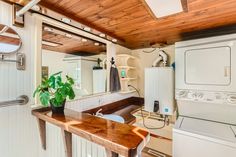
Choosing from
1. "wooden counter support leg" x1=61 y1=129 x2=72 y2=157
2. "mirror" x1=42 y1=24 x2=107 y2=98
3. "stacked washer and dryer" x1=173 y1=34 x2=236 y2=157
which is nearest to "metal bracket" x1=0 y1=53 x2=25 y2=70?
"mirror" x1=42 y1=24 x2=107 y2=98

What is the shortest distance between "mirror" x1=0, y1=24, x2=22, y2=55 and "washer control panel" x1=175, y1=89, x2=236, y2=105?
1973mm

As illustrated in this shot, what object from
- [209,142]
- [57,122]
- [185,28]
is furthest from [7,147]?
[185,28]

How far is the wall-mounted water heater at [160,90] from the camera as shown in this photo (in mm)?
2312

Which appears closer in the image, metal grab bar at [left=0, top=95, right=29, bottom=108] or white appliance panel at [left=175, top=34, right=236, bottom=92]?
metal grab bar at [left=0, top=95, right=29, bottom=108]

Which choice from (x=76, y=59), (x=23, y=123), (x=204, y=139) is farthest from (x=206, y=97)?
(x=23, y=123)

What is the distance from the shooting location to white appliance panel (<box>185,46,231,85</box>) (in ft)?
5.33

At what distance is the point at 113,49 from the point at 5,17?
171 centimetres

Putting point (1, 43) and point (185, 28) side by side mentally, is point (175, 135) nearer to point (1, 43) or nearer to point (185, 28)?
point (185, 28)

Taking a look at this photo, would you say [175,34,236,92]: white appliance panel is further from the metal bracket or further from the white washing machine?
the metal bracket

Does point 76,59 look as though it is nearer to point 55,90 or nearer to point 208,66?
point 55,90

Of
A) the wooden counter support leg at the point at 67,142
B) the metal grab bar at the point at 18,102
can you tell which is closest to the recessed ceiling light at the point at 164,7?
the wooden counter support leg at the point at 67,142

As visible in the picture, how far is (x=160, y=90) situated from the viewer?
238 cm

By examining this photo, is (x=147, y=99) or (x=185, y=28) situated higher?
(x=185, y=28)

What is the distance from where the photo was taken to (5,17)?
1.18 meters
